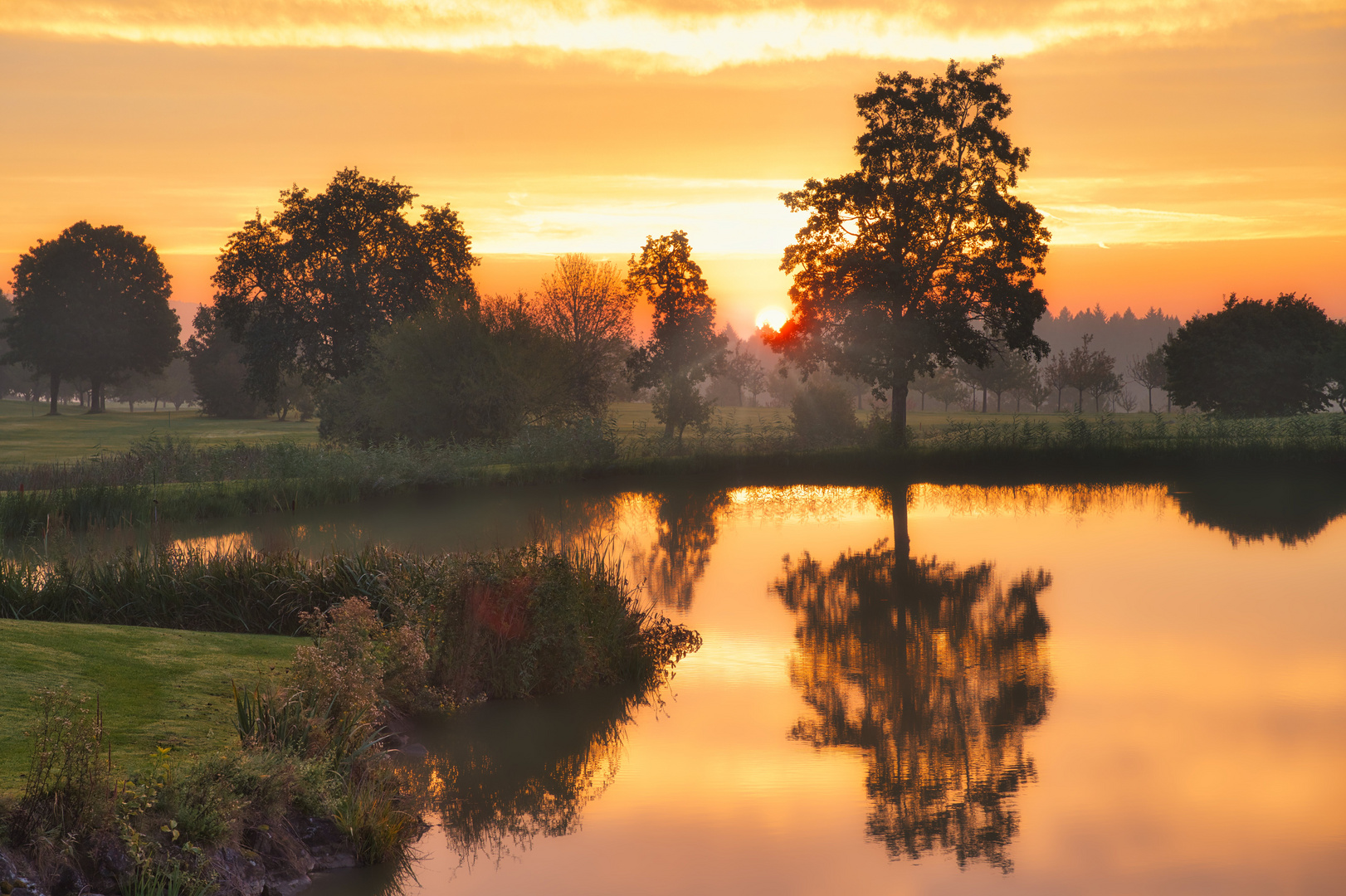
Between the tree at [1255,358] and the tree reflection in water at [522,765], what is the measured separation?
6270 centimetres

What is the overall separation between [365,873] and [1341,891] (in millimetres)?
7247

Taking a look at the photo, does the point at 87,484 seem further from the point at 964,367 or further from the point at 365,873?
the point at 964,367

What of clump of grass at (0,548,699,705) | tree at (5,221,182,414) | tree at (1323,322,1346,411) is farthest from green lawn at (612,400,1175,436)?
clump of grass at (0,548,699,705)

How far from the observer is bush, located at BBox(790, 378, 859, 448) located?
55406mm

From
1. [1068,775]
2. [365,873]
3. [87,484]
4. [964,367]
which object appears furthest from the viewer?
[964,367]

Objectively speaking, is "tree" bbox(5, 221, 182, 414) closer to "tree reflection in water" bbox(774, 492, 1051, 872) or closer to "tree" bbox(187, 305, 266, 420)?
"tree" bbox(187, 305, 266, 420)

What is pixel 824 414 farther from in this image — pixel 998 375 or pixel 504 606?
pixel 998 375

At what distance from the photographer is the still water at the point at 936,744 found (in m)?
8.68

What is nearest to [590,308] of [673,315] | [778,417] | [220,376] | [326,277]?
[673,315]

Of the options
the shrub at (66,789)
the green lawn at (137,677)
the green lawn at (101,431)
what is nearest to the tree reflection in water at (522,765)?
the green lawn at (137,677)

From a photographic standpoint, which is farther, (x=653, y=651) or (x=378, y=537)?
(x=378, y=537)

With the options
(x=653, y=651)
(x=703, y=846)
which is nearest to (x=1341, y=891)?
(x=703, y=846)

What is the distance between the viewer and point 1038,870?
855 cm

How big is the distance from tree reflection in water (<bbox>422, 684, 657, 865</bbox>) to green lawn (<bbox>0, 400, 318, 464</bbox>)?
44873 mm
